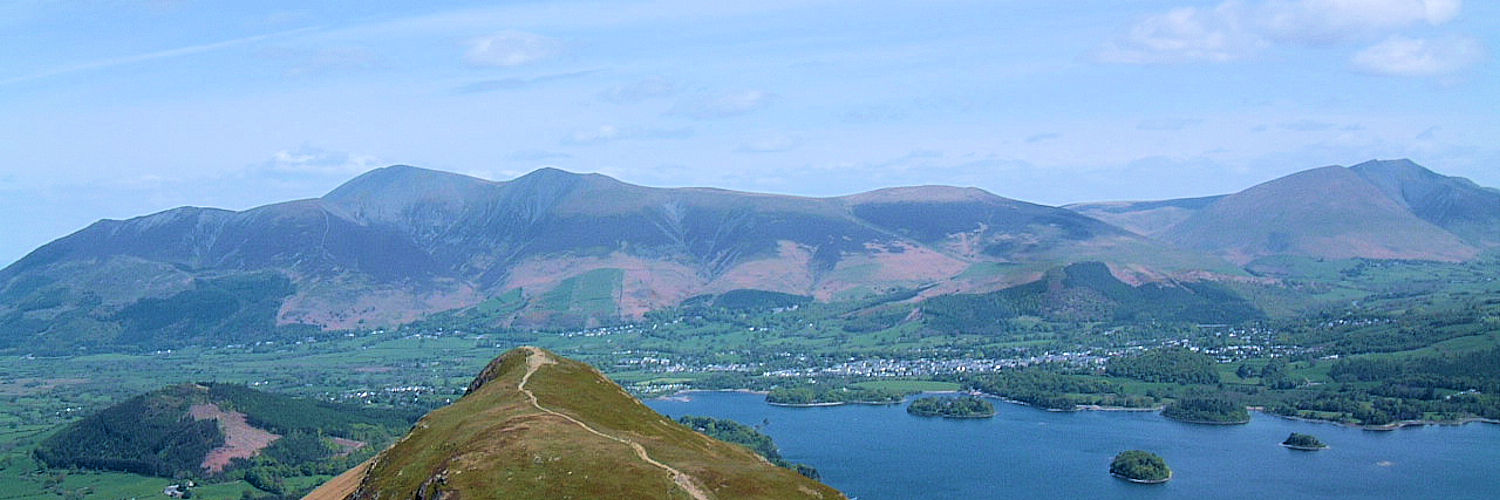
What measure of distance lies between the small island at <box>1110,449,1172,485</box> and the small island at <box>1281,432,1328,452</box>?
49.1ft

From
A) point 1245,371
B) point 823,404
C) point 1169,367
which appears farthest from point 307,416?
point 1245,371

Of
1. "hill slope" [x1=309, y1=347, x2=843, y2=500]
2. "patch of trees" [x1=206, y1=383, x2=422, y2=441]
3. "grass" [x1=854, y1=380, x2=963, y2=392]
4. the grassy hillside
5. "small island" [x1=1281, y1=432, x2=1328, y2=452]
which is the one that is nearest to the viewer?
"hill slope" [x1=309, y1=347, x2=843, y2=500]

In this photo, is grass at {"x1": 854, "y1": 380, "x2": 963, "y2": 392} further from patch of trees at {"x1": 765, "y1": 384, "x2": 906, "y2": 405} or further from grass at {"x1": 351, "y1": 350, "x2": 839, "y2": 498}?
grass at {"x1": 351, "y1": 350, "x2": 839, "y2": 498}

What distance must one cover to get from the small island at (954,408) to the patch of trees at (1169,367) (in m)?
23.6

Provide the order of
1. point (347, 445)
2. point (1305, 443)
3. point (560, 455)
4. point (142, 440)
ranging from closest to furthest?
point (560, 455) < point (1305, 443) < point (142, 440) < point (347, 445)

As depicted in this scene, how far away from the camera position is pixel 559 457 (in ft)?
172

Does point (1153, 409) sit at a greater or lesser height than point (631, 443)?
lesser

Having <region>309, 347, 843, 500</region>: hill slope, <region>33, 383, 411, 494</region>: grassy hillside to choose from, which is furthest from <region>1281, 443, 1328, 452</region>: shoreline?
<region>33, 383, 411, 494</region>: grassy hillside

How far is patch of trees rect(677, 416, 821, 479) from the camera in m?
116

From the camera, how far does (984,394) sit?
16350cm

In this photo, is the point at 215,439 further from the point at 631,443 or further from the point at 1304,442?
the point at 1304,442

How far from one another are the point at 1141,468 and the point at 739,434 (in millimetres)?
35507

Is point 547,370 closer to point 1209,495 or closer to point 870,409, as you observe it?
point 1209,495

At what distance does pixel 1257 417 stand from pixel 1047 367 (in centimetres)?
3958
